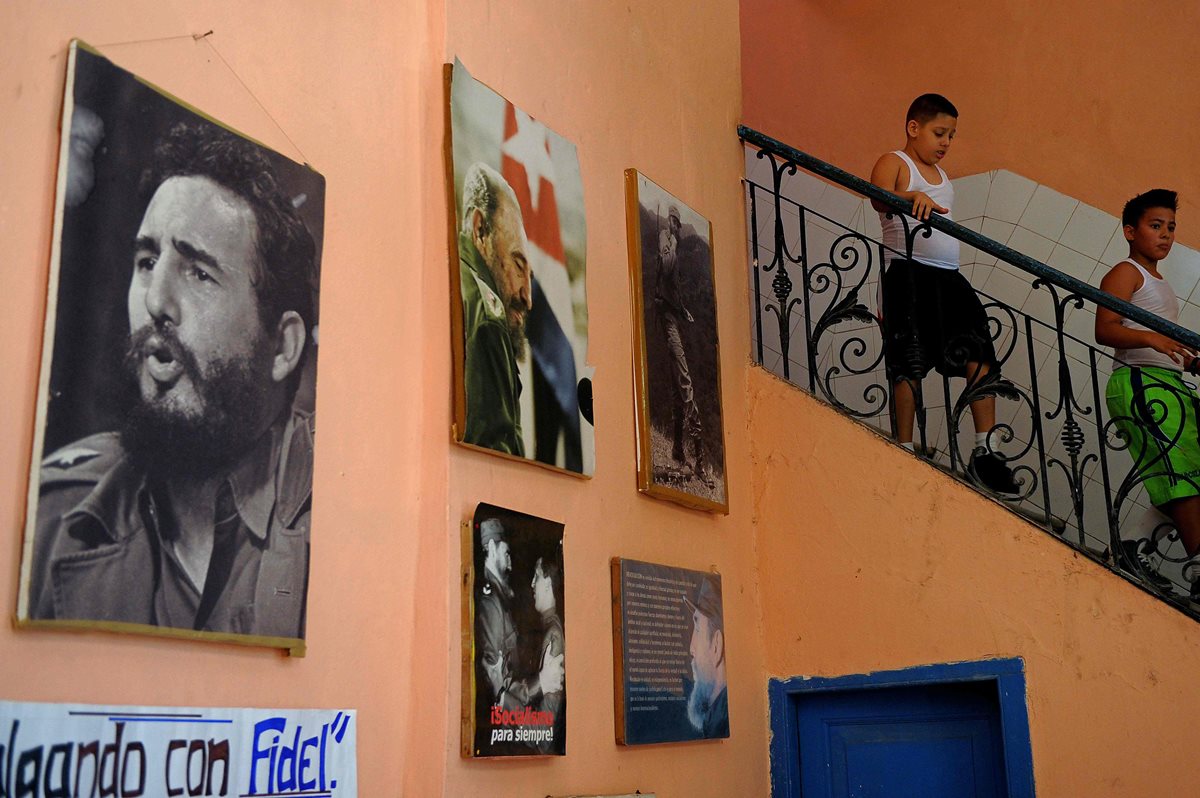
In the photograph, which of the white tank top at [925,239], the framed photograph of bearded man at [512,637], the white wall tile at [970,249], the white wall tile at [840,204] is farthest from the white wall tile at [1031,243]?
the framed photograph of bearded man at [512,637]

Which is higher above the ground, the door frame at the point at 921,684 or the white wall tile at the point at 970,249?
the white wall tile at the point at 970,249

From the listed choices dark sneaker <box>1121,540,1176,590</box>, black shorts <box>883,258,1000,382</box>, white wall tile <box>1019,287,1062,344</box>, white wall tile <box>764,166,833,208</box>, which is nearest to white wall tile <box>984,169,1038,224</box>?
white wall tile <box>1019,287,1062,344</box>

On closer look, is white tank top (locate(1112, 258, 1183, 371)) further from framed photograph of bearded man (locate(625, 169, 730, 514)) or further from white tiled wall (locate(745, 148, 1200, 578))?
framed photograph of bearded man (locate(625, 169, 730, 514))

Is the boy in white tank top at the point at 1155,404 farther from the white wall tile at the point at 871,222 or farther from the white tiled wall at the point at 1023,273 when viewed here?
the white wall tile at the point at 871,222

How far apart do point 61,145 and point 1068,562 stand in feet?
11.0

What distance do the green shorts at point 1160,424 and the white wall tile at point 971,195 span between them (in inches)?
83.7

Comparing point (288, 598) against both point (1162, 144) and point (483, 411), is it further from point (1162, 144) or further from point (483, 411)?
point (1162, 144)

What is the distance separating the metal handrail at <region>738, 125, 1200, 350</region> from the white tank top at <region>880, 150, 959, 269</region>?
13cm

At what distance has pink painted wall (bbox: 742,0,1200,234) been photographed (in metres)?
6.56

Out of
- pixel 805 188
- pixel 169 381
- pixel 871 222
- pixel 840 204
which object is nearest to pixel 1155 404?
pixel 871 222

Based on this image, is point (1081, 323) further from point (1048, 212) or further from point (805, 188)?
point (805, 188)

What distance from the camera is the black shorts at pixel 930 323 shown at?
4.79m

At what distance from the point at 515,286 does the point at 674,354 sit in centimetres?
98

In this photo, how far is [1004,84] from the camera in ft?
22.6
